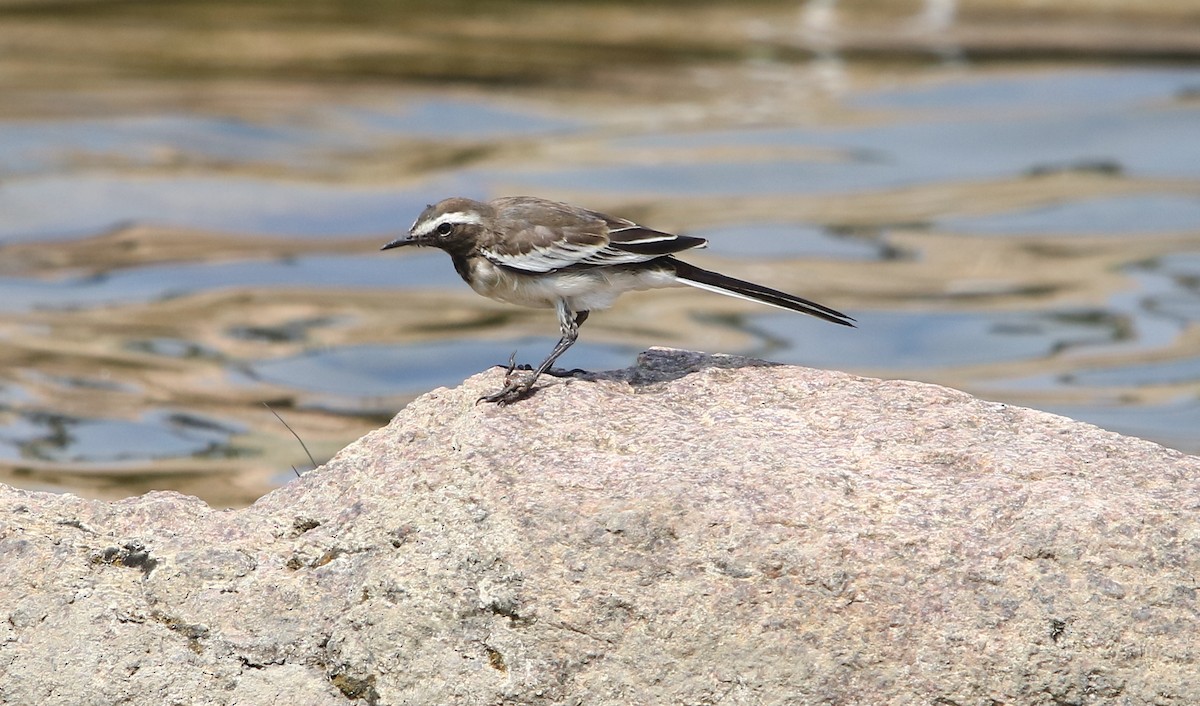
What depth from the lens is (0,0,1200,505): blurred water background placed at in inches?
642

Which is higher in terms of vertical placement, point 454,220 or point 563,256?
point 454,220

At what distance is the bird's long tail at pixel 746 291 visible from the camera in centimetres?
781

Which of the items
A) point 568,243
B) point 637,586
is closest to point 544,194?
point 568,243

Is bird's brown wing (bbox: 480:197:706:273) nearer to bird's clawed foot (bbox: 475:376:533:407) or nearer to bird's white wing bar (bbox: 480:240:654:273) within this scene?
bird's white wing bar (bbox: 480:240:654:273)

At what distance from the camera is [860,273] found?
19.7 meters

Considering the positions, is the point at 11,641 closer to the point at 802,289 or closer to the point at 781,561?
the point at 781,561

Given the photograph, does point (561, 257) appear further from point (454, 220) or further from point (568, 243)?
point (454, 220)

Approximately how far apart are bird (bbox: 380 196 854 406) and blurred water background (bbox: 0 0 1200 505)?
584 centimetres

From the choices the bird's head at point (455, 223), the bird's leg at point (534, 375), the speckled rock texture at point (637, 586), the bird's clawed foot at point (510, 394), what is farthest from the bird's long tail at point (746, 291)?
the speckled rock texture at point (637, 586)

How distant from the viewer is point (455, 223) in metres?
7.98

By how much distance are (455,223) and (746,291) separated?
4.71ft

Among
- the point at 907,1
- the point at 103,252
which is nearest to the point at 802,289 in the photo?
the point at 103,252

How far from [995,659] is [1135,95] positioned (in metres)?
21.4

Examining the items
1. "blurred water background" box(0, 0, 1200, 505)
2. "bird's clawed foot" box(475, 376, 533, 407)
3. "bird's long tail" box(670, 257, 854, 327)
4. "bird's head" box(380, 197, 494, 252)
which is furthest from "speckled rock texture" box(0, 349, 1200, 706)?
"blurred water background" box(0, 0, 1200, 505)
